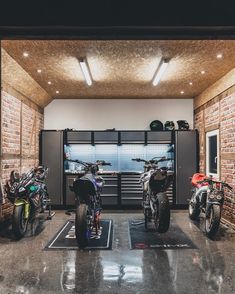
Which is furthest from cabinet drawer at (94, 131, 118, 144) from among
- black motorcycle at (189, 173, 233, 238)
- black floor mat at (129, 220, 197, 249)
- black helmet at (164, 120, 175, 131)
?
black floor mat at (129, 220, 197, 249)

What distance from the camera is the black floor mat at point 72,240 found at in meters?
4.46

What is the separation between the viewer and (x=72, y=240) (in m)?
4.80

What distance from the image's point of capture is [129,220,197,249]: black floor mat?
446 cm

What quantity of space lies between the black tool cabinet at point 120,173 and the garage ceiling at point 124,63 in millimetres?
1128

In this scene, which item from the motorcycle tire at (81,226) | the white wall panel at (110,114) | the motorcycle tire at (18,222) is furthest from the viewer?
the white wall panel at (110,114)

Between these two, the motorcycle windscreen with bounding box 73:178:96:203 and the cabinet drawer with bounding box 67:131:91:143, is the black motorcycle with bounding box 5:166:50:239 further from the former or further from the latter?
the cabinet drawer with bounding box 67:131:91:143

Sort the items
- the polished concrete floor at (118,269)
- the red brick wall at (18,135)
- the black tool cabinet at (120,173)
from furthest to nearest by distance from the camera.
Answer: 1. the black tool cabinet at (120,173)
2. the red brick wall at (18,135)
3. the polished concrete floor at (118,269)

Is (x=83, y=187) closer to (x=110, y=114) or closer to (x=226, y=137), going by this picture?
(x=226, y=137)

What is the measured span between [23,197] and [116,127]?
420 cm

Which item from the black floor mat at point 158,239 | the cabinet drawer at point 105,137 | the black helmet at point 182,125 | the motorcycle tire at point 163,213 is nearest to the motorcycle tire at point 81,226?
the black floor mat at point 158,239

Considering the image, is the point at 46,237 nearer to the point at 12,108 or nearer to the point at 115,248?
the point at 115,248

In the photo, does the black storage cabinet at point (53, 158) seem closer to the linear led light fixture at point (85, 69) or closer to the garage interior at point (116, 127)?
the garage interior at point (116, 127)
